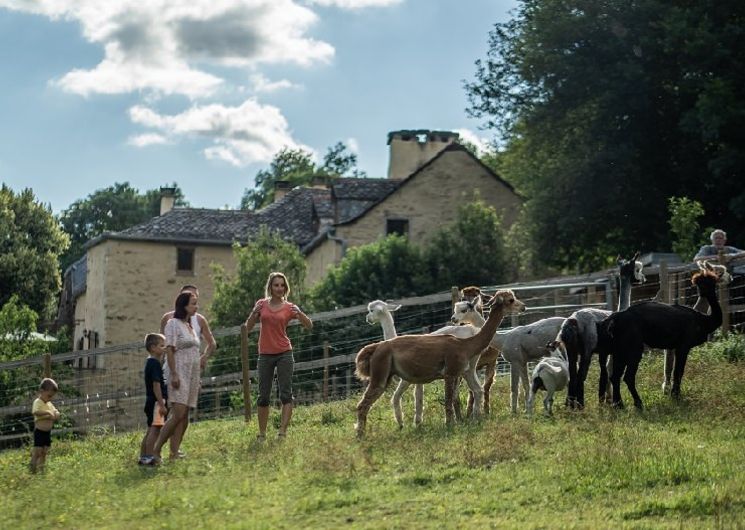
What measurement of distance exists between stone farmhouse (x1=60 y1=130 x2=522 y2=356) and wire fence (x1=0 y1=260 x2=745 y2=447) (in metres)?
15.2

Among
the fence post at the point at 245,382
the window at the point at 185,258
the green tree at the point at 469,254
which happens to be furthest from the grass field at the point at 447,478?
the window at the point at 185,258

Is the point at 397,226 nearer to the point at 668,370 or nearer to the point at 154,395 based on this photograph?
the point at 668,370

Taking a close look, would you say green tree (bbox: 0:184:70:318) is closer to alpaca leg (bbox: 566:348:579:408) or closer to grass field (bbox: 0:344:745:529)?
grass field (bbox: 0:344:745:529)

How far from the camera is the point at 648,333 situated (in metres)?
16.6

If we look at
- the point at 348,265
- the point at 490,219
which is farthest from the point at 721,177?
the point at 348,265

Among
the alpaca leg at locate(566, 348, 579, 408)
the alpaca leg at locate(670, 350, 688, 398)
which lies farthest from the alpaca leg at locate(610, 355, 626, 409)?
the alpaca leg at locate(670, 350, 688, 398)

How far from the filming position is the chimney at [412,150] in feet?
192

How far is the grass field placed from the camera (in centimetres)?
1127

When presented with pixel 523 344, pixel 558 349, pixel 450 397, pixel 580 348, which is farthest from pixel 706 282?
pixel 450 397

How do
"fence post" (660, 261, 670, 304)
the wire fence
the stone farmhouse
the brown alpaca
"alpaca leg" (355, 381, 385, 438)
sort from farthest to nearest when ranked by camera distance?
the stone farmhouse < the wire fence < "fence post" (660, 261, 670, 304) < the brown alpaca < "alpaca leg" (355, 381, 385, 438)

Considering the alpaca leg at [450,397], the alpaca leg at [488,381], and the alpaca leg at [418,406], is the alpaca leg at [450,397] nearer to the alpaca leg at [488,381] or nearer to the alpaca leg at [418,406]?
the alpaca leg at [418,406]

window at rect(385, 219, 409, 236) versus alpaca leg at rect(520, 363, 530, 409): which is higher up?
window at rect(385, 219, 409, 236)

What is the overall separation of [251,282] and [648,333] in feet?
86.5

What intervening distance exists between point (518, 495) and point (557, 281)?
14.8m
